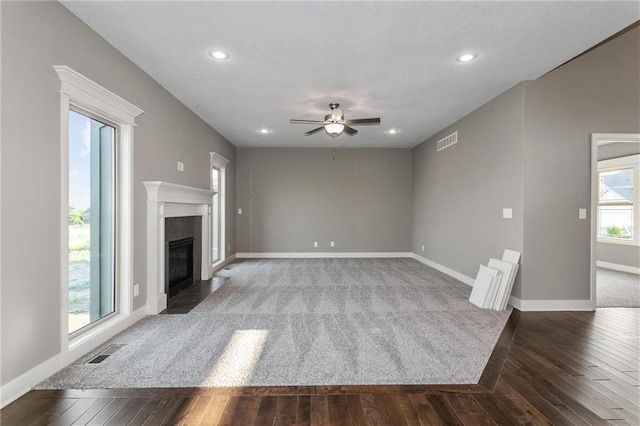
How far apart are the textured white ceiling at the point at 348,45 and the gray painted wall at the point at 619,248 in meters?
4.07

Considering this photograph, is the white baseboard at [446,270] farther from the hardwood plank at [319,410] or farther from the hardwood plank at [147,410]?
the hardwood plank at [147,410]

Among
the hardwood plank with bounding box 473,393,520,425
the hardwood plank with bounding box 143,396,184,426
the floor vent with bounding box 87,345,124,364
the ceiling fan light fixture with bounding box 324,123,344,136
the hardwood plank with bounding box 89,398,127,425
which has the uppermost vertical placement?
the ceiling fan light fixture with bounding box 324,123,344,136

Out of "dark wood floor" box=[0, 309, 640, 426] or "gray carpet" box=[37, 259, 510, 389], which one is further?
"gray carpet" box=[37, 259, 510, 389]

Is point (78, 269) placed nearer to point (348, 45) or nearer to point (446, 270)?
point (348, 45)

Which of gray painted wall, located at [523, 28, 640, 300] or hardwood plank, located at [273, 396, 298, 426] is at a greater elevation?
gray painted wall, located at [523, 28, 640, 300]

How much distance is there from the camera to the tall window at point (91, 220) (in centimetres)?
276

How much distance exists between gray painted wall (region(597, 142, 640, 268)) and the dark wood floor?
16.8 feet

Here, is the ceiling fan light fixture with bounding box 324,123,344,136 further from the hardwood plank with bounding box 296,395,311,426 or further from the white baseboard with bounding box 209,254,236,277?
the hardwood plank with bounding box 296,395,311,426

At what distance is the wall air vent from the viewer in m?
5.82

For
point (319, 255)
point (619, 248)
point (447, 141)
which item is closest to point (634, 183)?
point (619, 248)

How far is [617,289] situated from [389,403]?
17.0 feet

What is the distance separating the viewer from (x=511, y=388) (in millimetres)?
2242

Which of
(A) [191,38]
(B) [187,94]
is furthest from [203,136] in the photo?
(A) [191,38]

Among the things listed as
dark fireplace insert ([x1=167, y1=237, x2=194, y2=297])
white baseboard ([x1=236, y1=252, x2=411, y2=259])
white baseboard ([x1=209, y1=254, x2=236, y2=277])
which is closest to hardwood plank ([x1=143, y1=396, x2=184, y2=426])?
dark fireplace insert ([x1=167, y1=237, x2=194, y2=297])
